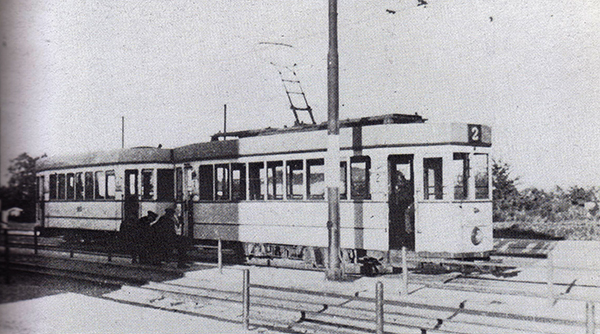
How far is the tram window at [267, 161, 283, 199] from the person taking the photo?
43.9 feet

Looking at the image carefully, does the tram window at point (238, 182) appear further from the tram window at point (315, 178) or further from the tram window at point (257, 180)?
the tram window at point (315, 178)

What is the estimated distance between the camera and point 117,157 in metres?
17.3

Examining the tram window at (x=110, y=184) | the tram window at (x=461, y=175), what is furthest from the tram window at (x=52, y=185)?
the tram window at (x=461, y=175)

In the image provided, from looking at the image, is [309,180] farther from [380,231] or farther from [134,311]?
[134,311]

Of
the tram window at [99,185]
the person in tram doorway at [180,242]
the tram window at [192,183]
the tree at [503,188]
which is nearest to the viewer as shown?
the person in tram doorway at [180,242]

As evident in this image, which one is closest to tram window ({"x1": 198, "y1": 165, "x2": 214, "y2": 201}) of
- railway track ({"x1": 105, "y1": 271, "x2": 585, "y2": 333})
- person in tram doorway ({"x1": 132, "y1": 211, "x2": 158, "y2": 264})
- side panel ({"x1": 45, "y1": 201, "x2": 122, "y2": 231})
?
person in tram doorway ({"x1": 132, "y1": 211, "x2": 158, "y2": 264})

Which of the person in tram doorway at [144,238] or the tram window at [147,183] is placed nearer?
the person in tram doorway at [144,238]

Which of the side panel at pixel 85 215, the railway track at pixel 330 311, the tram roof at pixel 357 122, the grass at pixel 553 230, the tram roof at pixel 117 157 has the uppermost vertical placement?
the tram roof at pixel 357 122

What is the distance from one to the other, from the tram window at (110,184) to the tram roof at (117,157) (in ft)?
1.11

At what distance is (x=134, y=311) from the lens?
8.38 meters

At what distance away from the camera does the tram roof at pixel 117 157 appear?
16625 millimetres

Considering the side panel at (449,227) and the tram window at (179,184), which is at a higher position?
the tram window at (179,184)

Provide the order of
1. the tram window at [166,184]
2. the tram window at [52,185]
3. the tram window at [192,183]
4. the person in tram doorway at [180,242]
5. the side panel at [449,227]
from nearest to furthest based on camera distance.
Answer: the side panel at [449,227] < the person in tram doorway at [180,242] < the tram window at [192,183] < the tram window at [166,184] < the tram window at [52,185]

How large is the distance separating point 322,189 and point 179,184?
521 cm
